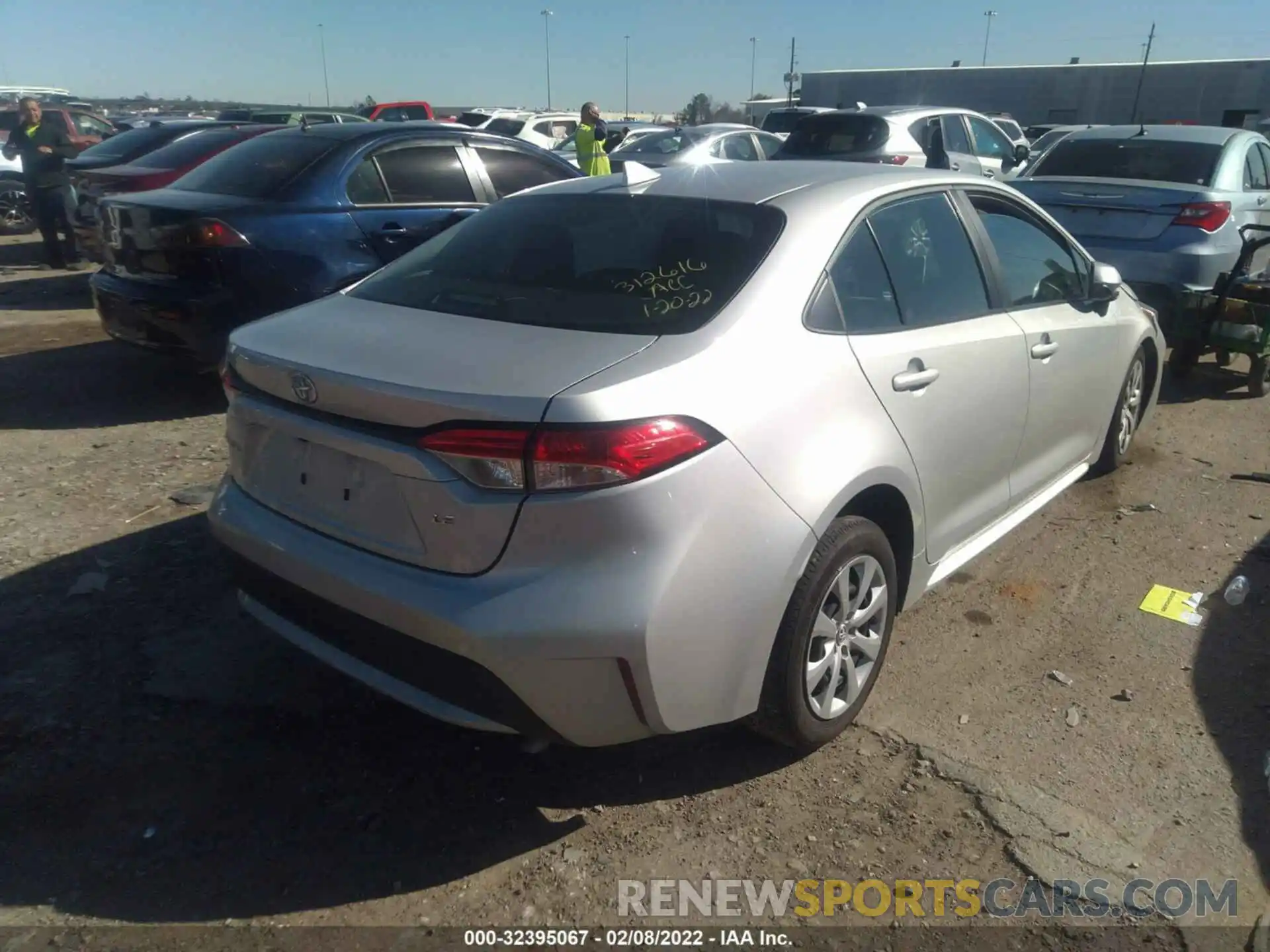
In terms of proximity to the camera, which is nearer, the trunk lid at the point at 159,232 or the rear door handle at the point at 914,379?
the rear door handle at the point at 914,379

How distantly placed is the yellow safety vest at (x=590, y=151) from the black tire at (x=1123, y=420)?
8343mm

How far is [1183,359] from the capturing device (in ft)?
23.1

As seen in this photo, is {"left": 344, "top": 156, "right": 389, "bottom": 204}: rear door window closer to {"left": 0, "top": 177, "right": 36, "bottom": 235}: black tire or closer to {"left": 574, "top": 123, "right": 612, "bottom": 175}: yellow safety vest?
{"left": 574, "top": 123, "right": 612, "bottom": 175}: yellow safety vest

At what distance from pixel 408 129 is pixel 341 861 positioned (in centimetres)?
507

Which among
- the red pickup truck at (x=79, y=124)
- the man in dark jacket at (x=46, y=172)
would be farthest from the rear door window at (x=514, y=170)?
the red pickup truck at (x=79, y=124)

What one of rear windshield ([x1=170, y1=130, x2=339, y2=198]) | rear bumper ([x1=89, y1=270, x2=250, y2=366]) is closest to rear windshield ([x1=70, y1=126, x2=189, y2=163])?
rear windshield ([x1=170, y1=130, x2=339, y2=198])

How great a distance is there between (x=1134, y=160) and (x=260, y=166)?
637cm

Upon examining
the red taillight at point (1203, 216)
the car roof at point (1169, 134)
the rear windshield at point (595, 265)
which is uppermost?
the rear windshield at point (595, 265)

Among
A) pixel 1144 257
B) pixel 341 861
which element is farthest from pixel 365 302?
pixel 1144 257

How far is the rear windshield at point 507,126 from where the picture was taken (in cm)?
2064

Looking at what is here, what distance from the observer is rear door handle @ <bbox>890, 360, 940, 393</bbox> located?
9.73ft

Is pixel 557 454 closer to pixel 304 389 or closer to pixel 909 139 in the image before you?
pixel 304 389

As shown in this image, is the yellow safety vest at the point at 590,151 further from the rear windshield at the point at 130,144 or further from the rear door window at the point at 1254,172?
the rear door window at the point at 1254,172

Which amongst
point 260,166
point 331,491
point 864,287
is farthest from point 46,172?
point 864,287
